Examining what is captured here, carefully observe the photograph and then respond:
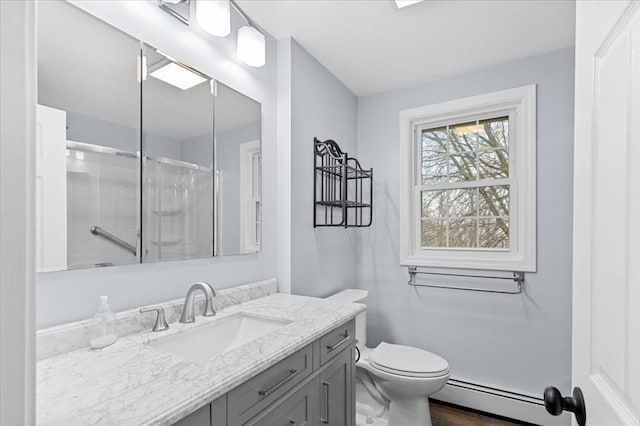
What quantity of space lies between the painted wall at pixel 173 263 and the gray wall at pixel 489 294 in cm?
115

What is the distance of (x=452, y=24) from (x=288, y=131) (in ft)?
3.75


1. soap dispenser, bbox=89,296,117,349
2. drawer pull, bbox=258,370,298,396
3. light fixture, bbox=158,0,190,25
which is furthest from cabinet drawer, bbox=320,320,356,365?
light fixture, bbox=158,0,190,25

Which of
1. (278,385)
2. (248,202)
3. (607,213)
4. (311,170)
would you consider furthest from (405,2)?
(278,385)

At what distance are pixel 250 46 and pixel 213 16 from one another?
250 millimetres

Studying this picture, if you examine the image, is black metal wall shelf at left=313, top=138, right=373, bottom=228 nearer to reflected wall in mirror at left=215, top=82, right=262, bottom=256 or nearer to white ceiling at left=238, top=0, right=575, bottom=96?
reflected wall in mirror at left=215, top=82, right=262, bottom=256

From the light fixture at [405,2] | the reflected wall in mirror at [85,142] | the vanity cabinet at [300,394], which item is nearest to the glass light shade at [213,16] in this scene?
the reflected wall in mirror at [85,142]

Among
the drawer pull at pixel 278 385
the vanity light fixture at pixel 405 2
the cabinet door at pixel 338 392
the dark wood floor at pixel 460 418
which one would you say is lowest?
the dark wood floor at pixel 460 418

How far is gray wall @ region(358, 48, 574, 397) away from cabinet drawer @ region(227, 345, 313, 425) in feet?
5.32

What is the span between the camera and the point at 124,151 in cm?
119

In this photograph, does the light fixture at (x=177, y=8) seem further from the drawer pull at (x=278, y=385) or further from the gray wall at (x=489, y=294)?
the gray wall at (x=489, y=294)

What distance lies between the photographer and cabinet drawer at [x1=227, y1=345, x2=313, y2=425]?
88 centimetres

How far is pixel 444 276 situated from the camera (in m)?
2.51

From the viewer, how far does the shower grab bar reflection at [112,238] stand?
1101 mm

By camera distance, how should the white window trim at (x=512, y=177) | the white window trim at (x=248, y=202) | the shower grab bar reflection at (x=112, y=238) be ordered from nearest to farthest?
1. the shower grab bar reflection at (x=112, y=238)
2. the white window trim at (x=248, y=202)
3. the white window trim at (x=512, y=177)
